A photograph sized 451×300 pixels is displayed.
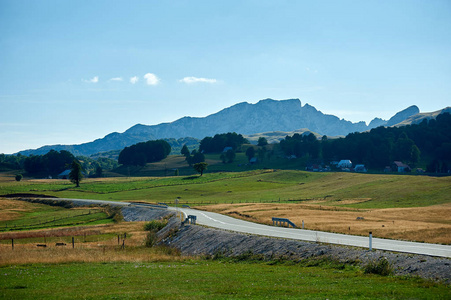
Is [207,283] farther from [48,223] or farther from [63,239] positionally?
[48,223]

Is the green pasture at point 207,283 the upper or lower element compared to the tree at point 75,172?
lower

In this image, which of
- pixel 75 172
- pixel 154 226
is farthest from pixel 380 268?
pixel 75 172

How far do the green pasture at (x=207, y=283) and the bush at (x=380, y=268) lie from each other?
22.4 inches

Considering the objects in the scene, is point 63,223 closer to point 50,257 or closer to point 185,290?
point 50,257

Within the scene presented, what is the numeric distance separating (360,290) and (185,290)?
807 cm

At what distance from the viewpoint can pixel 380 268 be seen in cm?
2161

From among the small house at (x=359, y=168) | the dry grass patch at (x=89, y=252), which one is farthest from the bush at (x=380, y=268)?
the small house at (x=359, y=168)

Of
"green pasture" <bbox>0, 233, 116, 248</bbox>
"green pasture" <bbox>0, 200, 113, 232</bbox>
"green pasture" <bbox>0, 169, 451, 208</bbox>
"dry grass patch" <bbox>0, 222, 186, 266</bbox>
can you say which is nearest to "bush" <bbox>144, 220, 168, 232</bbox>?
"dry grass patch" <bbox>0, 222, 186, 266</bbox>

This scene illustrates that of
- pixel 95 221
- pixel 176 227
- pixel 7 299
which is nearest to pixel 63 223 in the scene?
pixel 95 221

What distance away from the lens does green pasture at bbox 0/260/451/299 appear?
17.5 m

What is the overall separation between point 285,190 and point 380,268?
105249 mm

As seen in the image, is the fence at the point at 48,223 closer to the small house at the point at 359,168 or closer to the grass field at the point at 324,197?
the grass field at the point at 324,197

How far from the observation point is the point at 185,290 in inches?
754

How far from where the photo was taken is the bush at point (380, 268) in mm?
21406
